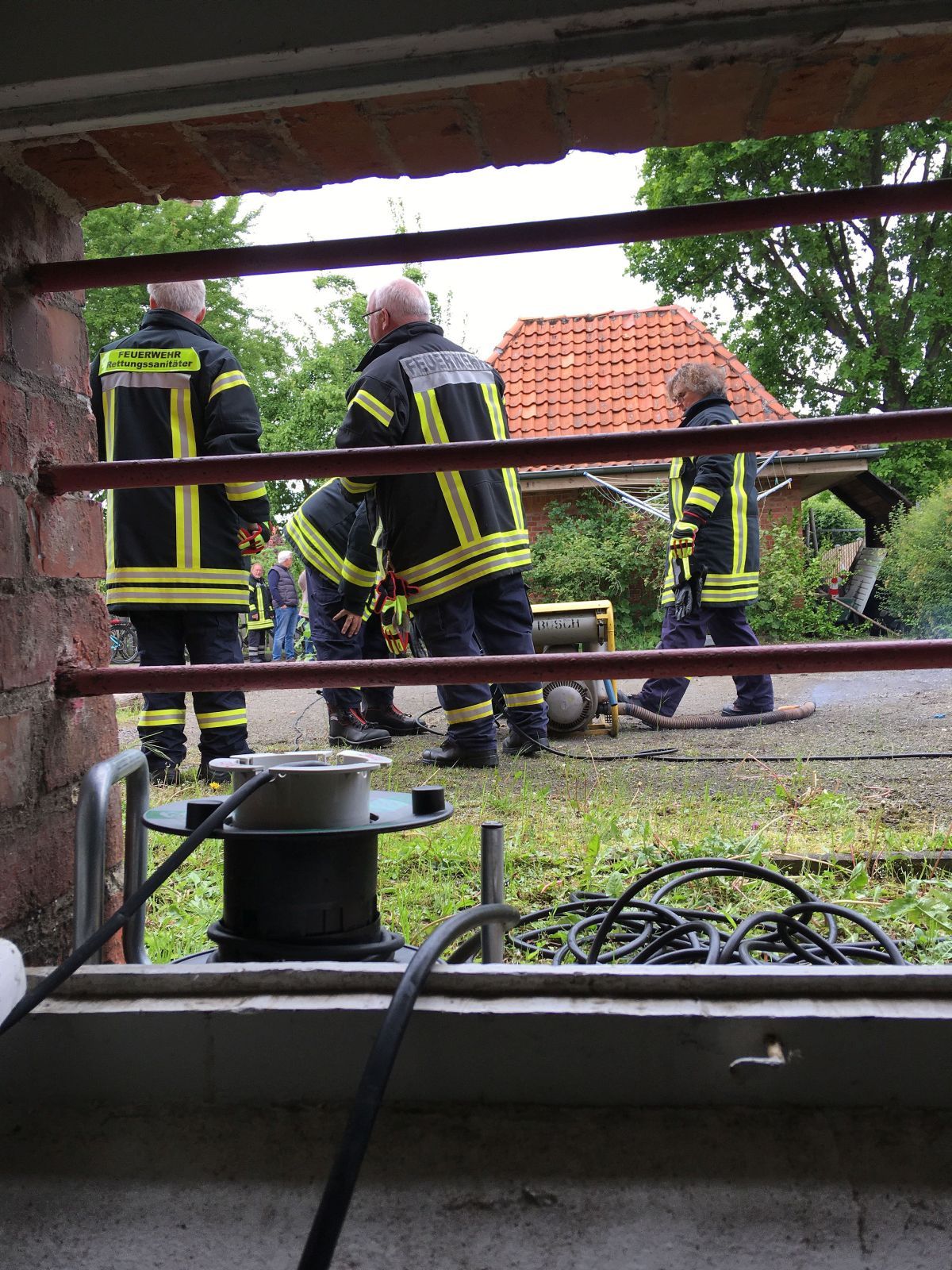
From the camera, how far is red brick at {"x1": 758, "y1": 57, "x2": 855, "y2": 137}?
1.33 meters

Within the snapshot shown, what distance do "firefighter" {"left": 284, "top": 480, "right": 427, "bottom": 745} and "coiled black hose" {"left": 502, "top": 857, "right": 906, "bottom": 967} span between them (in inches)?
120

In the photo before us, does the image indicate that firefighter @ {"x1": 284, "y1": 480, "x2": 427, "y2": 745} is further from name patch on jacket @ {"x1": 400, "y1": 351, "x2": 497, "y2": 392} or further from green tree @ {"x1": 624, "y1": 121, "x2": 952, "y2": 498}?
green tree @ {"x1": 624, "y1": 121, "x2": 952, "y2": 498}

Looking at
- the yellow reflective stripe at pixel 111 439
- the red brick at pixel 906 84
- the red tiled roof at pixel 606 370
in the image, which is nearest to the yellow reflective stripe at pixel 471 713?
the yellow reflective stripe at pixel 111 439

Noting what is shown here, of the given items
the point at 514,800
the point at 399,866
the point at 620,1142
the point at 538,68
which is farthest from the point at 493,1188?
the point at 514,800

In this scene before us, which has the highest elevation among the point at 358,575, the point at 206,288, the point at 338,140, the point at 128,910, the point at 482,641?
the point at 206,288

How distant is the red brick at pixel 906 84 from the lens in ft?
4.23

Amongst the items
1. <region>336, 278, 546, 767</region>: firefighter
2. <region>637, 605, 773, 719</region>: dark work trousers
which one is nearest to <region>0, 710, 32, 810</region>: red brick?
<region>336, 278, 546, 767</region>: firefighter

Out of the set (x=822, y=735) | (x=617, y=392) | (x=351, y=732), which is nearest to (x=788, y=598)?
(x=617, y=392)

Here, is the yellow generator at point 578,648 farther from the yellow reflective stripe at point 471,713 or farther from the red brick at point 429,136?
the red brick at point 429,136

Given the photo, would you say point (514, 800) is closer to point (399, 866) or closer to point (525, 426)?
point (399, 866)

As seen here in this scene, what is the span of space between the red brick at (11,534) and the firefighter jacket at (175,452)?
233cm

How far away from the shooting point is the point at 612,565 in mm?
15016

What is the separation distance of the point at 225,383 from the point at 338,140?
2.64m

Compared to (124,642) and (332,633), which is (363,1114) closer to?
(332,633)
